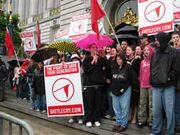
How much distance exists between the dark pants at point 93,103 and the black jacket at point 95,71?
0.17 meters

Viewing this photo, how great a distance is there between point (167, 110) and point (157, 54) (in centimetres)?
102

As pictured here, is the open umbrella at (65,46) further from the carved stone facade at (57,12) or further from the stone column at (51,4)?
the stone column at (51,4)

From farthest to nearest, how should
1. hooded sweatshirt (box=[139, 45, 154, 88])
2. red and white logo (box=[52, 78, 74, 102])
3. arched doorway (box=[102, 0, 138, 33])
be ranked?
1. arched doorway (box=[102, 0, 138, 33])
2. red and white logo (box=[52, 78, 74, 102])
3. hooded sweatshirt (box=[139, 45, 154, 88])

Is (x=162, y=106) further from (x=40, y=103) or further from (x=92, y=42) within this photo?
(x=40, y=103)

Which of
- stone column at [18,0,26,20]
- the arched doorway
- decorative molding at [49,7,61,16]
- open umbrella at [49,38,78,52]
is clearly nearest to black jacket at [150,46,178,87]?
open umbrella at [49,38,78,52]

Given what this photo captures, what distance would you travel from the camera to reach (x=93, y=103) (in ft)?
33.1

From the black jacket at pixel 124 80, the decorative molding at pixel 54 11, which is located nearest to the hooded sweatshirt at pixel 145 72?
the black jacket at pixel 124 80

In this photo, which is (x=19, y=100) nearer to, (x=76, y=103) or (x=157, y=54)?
(x=76, y=103)

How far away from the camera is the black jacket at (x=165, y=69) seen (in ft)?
26.7

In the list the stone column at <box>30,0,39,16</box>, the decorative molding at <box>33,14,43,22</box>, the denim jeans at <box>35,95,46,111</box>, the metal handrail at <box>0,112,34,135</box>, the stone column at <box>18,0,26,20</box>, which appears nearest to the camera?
the metal handrail at <box>0,112,34,135</box>

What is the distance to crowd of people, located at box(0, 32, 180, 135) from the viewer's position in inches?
323

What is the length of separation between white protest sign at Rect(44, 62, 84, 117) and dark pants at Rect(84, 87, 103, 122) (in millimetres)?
725

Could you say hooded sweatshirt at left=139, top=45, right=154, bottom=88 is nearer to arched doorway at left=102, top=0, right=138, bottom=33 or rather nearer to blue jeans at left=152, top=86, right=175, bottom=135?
blue jeans at left=152, top=86, right=175, bottom=135

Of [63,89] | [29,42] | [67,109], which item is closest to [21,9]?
[29,42]
